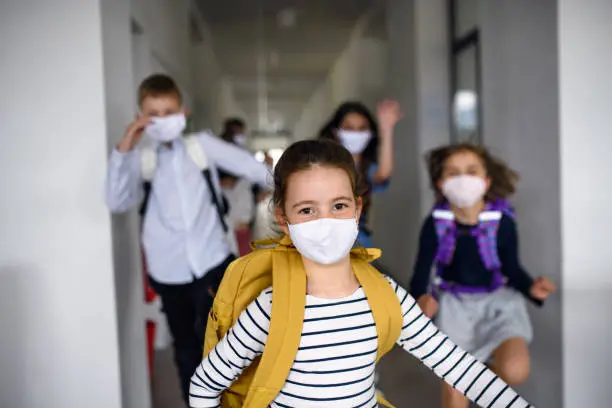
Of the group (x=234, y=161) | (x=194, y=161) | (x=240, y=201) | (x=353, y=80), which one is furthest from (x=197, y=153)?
(x=353, y=80)

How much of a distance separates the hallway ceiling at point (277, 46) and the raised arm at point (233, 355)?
5.21 metres

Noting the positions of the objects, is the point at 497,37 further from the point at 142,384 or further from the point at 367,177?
the point at 142,384

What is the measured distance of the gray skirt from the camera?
2225 millimetres

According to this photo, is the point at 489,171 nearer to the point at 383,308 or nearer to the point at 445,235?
the point at 445,235

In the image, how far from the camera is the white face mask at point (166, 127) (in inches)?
83.4

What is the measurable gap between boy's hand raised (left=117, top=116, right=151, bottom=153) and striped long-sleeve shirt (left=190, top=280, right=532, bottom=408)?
37.5 inches

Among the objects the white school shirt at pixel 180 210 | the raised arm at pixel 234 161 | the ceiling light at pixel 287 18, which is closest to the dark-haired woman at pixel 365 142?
the raised arm at pixel 234 161

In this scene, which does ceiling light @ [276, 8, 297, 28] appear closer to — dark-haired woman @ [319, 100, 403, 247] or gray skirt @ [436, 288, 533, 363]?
dark-haired woman @ [319, 100, 403, 247]

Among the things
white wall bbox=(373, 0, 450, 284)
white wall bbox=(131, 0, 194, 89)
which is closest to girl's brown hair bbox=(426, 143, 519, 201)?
white wall bbox=(131, 0, 194, 89)

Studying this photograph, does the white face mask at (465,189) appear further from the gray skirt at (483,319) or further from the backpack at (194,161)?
the backpack at (194,161)

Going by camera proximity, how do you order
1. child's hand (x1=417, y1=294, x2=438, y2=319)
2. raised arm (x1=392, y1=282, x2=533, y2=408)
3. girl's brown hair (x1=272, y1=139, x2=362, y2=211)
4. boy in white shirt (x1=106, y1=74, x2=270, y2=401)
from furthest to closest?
boy in white shirt (x1=106, y1=74, x2=270, y2=401) → child's hand (x1=417, y1=294, x2=438, y2=319) → girl's brown hair (x1=272, y1=139, x2=362, y2=211) → raised arm (x1=392, y1=282, x2=533, y2=408)

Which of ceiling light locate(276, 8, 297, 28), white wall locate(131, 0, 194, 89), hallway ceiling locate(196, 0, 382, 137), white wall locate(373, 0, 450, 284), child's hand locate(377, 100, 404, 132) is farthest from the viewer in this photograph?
ceiling light locate(276, 8, 297, 28)

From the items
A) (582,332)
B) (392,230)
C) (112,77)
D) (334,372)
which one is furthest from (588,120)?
(392,230)

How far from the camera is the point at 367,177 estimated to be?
280cm
